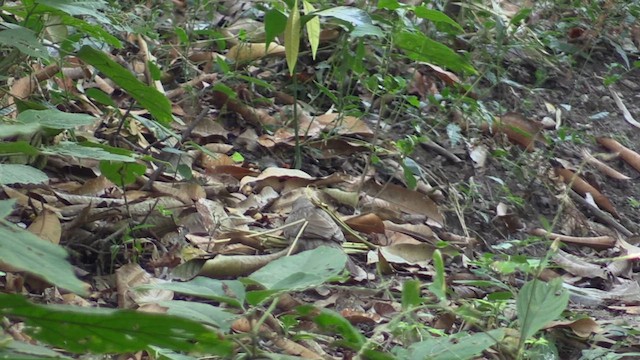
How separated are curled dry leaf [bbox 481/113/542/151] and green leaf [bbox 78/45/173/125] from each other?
184cm

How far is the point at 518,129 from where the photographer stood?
331 cm

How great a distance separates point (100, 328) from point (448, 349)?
2.30ft

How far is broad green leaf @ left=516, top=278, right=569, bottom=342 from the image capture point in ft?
4.37

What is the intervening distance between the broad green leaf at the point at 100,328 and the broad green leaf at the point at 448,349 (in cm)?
64

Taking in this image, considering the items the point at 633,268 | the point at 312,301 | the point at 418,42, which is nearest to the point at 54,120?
the point at 312,301

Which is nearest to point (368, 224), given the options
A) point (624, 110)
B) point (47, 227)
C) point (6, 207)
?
point (47, 227)

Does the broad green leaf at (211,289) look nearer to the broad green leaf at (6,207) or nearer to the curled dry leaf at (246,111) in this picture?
the broad green leaf at (6,207)

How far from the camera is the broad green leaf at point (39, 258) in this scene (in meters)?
0.55

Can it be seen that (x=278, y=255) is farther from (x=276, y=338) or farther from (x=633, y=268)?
(x=633, y=268)

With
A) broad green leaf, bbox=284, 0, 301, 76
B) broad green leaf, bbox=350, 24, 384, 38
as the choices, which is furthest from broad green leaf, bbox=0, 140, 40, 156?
broad green leaf, bbox=350, 24, 384, 38

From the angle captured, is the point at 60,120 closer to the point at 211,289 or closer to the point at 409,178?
the point at 211,289

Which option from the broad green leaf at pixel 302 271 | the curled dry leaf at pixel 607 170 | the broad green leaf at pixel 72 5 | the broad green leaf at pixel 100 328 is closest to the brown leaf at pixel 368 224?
the broad green leaf at pixel 72 5

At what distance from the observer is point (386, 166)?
2912 mm

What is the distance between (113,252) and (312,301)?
42 centimetres
